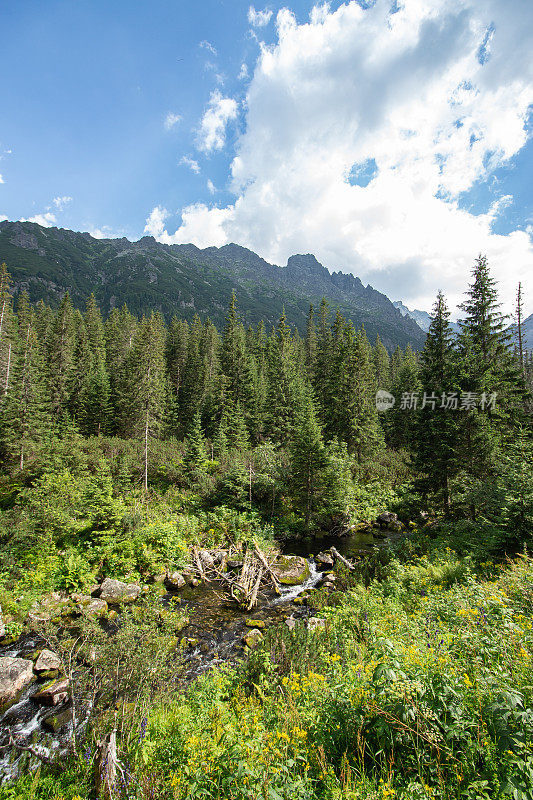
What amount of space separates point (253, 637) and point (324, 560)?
7.65 metres

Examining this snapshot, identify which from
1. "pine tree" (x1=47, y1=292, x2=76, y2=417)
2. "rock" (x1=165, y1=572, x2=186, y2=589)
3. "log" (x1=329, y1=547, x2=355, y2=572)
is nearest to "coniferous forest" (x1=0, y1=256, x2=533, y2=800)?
"rock" (x1=165, y1=572, x2=186, y2=589)

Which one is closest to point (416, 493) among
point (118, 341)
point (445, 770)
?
point (445, 770)

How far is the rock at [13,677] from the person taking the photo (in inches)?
317

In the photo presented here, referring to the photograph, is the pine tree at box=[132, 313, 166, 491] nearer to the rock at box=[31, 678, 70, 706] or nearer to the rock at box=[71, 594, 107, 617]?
the rock at box=[71, 594, 107, 617]

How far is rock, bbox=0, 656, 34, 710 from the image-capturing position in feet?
26.5

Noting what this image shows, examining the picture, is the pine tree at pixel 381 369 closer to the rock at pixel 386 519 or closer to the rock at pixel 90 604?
the rock at pixel 386 519

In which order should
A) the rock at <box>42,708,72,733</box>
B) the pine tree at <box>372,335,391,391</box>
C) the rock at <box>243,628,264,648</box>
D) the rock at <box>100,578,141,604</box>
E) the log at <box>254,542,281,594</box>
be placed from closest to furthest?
the rock at <box>42,708,72,733</box>
the rock at <box>243,628,264,648</box>
the rock at <box>100,578,141,604</box>
the log at <box>254,542,281,594</box>
the pine tree at <box>372,335,391,391</box>

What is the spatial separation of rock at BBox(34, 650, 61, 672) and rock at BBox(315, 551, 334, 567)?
38.3 ft

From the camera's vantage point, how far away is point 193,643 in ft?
34.0

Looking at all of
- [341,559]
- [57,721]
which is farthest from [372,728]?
[341,559]

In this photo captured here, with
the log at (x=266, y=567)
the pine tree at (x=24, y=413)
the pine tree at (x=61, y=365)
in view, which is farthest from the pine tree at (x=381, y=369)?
Result: the pine tree at (x=24, y=413)

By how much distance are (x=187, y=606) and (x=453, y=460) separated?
1377 cm

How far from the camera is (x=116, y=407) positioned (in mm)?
38031

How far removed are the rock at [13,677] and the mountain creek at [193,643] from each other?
0.52ft
